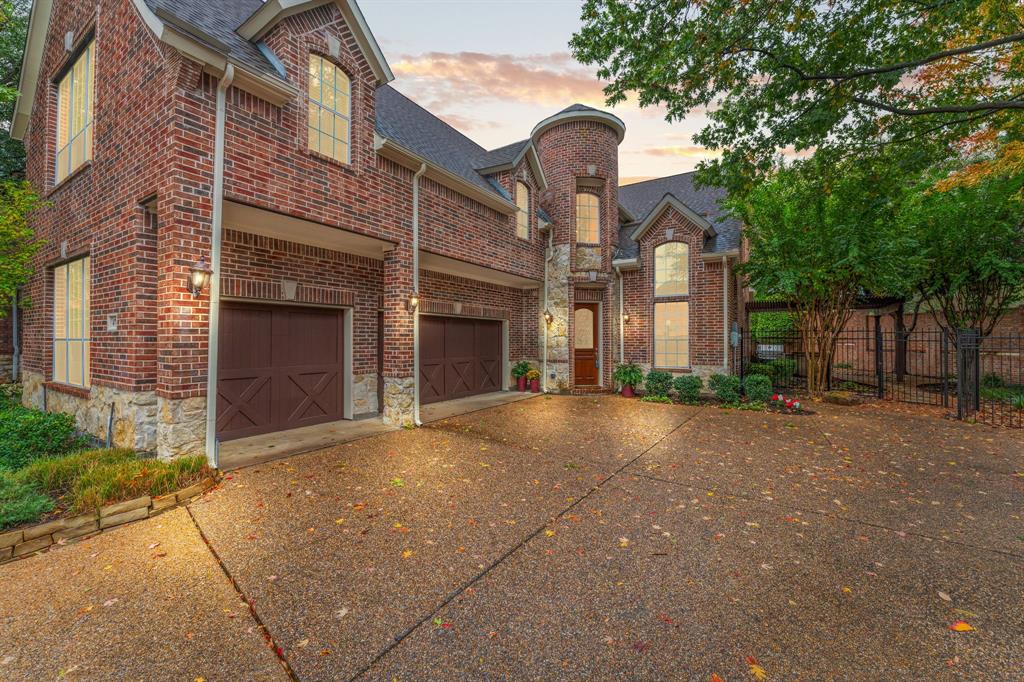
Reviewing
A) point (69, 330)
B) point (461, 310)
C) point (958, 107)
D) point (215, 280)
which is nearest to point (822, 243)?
point (958, 107)

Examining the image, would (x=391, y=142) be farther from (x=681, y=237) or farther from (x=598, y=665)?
(x=681, y=237)

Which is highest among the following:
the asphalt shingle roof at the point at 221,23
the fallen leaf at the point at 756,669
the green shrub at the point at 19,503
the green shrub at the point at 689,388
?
the asphalt shingle roof at the point at 221,23

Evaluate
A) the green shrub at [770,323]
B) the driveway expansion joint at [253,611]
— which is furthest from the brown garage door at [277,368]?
the green shrub at [770,323]

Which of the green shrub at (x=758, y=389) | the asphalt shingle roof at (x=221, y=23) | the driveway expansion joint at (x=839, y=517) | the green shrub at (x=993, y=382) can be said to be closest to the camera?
the driveway expansion joint at (x=839, y=517)

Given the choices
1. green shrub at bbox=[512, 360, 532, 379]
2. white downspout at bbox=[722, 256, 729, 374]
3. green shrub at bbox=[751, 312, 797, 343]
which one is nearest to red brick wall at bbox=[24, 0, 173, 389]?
green shrub at bbox=[512, 360, 532, 379]

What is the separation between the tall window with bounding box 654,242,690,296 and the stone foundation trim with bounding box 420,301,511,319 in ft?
16.4

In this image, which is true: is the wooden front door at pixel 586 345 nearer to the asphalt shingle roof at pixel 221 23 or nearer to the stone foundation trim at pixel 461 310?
the stone foundation trim at pixel 461 310

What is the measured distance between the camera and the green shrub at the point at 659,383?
11.8 m

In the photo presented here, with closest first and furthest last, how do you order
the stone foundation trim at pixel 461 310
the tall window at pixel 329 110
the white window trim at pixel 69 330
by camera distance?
the tall window at pixel 329 110 < the white window trim at pixel 69 330 < the stone foundation trim at pixel 461 310

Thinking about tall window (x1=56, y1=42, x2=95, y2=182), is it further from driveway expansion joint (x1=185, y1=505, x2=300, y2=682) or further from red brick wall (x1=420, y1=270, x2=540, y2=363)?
driveway expansion joint (x1=185, y1=505, x2=300, y2=682)

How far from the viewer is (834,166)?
29.3 ft

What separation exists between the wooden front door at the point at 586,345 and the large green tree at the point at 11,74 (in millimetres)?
15882

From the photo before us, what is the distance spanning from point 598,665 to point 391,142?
7621 mm

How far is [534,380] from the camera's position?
12.8 metres
